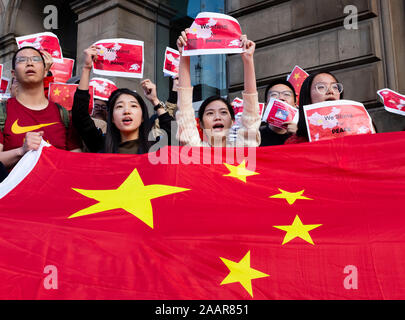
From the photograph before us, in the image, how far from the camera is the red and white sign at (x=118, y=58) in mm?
4715

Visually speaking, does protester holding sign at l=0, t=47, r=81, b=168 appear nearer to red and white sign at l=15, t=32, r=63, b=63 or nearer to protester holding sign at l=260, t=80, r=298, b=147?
red and white sign at l=15, t=32, r=63, b=63

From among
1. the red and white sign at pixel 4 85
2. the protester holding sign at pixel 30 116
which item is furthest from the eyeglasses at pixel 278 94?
the red and white sign at pixel 4 85

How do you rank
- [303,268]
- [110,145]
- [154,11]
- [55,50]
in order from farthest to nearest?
[154,11]
[55,50]
[110,145]
[303,268]

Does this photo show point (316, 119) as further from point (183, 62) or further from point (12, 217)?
point (12, 217)

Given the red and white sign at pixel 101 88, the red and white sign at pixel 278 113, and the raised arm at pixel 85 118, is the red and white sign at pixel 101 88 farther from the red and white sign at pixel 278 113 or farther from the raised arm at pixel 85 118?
the red and white sign at pixel 278 113

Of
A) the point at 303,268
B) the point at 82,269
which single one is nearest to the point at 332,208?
the point at 303,268

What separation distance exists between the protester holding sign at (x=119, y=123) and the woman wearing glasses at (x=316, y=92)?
1359 mm

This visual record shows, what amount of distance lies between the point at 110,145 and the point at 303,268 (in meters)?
2.07

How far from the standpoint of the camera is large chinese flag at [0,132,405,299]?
279 centimetres

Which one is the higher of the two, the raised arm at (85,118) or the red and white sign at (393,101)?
the red and white sign at (393,101)

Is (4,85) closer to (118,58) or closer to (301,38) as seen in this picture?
(118,58)

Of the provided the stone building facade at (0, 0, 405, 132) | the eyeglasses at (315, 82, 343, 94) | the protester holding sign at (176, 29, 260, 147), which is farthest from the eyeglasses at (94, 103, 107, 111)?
the stone building facade at (0, 0, 405, 132)

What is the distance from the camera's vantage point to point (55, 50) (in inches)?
218

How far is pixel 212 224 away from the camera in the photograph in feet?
10.1
